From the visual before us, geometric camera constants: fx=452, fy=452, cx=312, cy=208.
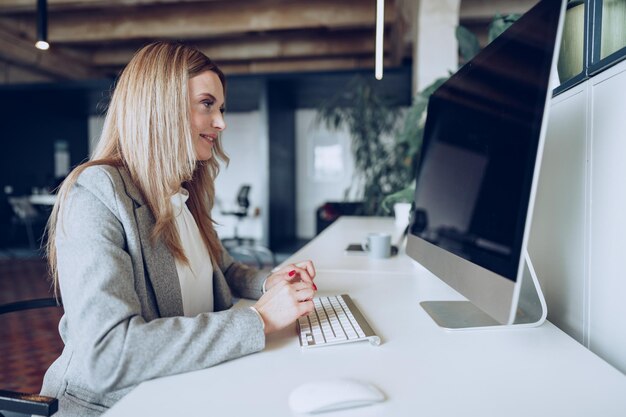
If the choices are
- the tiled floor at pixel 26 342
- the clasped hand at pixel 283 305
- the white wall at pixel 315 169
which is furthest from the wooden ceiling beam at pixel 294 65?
the clasped hand at pixel 283 305

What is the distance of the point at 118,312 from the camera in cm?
76

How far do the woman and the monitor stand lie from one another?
1.02 feet

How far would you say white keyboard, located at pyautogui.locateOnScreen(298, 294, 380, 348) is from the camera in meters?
0.86

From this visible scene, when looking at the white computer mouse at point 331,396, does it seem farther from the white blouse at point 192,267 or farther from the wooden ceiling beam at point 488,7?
the wooden ceiling beam at point 488,7

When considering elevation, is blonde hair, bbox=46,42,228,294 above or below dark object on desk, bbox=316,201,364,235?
above

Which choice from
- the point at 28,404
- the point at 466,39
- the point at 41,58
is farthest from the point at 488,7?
the point at 41,58

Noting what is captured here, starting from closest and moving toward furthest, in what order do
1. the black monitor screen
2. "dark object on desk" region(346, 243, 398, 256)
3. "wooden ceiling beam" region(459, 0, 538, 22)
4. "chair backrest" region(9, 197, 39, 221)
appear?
the black monitor screen < "dark object on desk" region(346, 243, 398, 256) < "wooden ceiling beam" region(459, 0, 538, 22) < "chair backrest" region(9, 197, 39, 221)

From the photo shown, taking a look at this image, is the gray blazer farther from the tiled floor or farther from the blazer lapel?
the tiled floor

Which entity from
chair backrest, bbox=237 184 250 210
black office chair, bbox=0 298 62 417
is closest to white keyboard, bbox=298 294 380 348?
black office chair, bbox=0 298 62 417

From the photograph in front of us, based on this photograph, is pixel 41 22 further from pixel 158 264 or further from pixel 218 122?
pixel 158 264

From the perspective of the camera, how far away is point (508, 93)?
813 millimetres

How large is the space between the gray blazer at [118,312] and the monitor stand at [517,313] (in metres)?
0.43

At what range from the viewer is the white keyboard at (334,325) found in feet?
2.81

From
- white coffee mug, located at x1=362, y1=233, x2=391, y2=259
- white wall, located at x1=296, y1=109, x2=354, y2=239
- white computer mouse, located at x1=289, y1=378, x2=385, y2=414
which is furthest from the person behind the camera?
white wall, located at x1=296, y1=109, x2=354, y2=239
